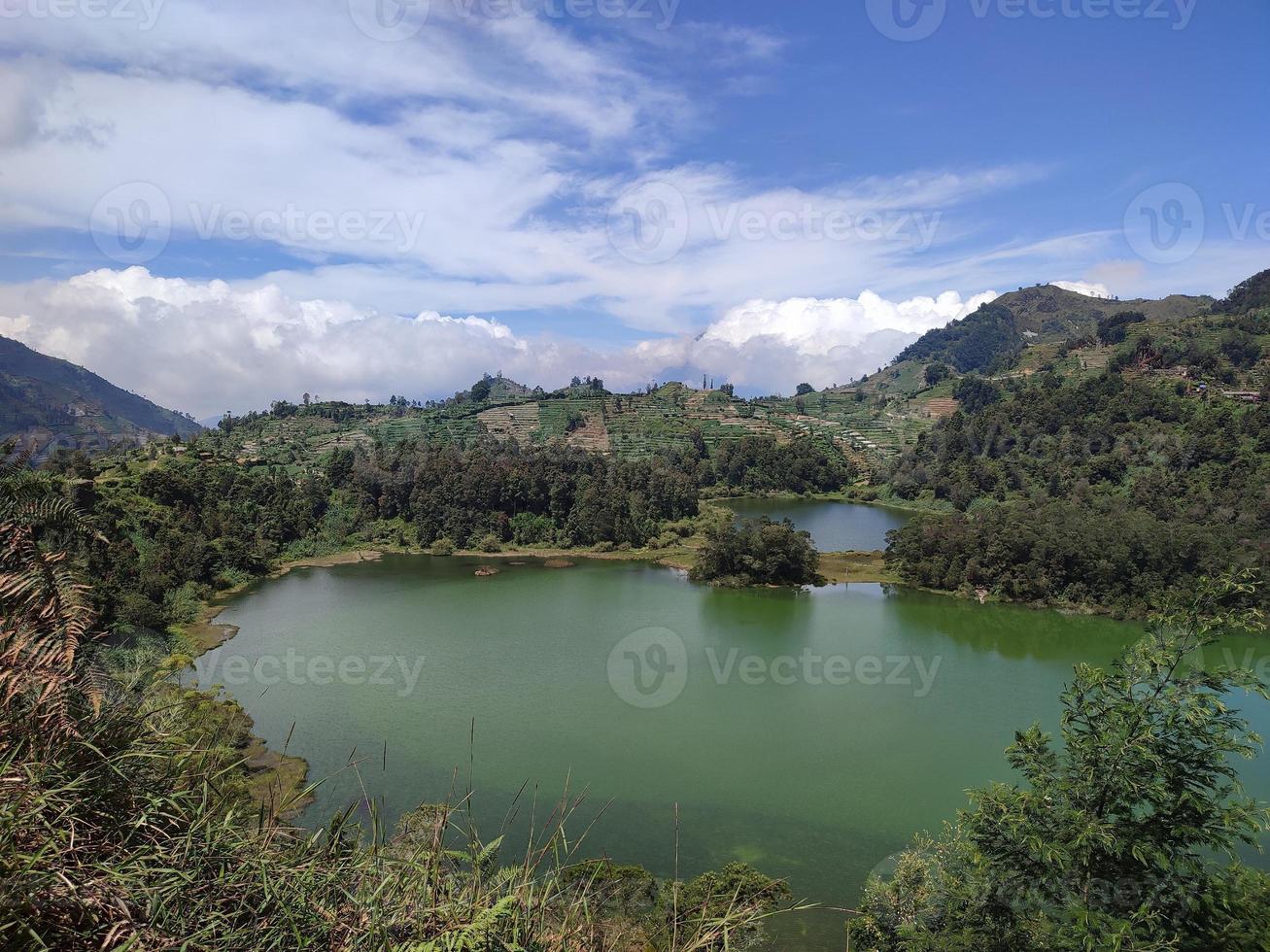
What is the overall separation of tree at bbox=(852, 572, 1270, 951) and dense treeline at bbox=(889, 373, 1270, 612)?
78.0 ft

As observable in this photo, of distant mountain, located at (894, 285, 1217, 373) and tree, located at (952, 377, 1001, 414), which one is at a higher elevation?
distant mountain, located at (894, 285, 1217, 373)

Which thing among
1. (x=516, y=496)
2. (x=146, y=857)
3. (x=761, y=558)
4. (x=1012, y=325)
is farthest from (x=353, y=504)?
(x=1012, y=325)

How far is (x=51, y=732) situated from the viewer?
2471mm

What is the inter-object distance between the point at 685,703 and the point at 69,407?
12632 centimetres

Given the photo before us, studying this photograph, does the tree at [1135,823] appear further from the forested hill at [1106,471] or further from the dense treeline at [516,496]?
the dense treeline at [516,496]

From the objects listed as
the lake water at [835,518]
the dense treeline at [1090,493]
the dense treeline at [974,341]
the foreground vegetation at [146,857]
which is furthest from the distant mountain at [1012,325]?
the foreground vegetation at [146,857]

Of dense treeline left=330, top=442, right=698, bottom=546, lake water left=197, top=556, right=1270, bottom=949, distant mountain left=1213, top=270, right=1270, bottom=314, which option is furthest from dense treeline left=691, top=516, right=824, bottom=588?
distant mountain left=1213, top=270, right=1270, bottom=314

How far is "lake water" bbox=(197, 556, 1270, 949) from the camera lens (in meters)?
13.6

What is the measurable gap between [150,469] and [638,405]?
49287mm

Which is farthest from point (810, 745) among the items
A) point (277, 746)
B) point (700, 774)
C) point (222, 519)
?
point (222, 519)

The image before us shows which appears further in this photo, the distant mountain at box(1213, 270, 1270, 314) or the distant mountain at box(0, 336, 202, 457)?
the distant mountain at box(0, 336, 202, 457)

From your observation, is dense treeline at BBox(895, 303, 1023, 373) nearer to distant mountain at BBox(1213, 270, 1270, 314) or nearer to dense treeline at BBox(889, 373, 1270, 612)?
distant mountain at BBox(1213, 270, 1270, 314)

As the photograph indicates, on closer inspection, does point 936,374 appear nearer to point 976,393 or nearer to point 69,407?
point 976,393

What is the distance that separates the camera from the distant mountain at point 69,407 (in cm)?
8506
